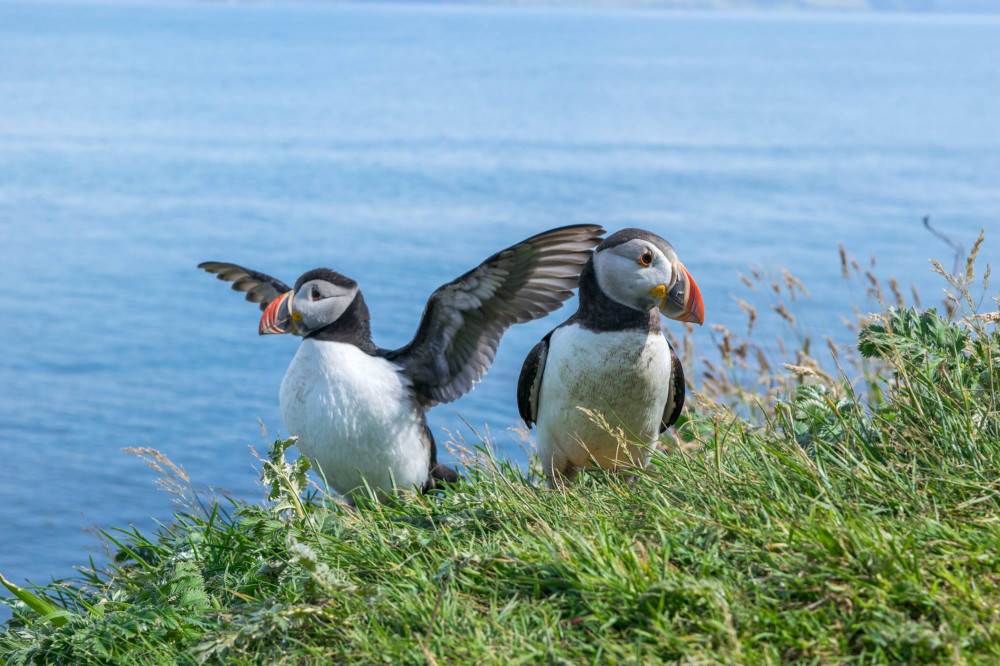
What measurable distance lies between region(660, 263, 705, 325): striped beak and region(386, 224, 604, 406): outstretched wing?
54 centimetres

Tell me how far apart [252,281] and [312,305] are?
93 cm

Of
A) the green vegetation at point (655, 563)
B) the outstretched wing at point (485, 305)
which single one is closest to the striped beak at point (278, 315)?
the outstretched wing at point (485, 305)

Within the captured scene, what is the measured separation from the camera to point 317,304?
471 cm

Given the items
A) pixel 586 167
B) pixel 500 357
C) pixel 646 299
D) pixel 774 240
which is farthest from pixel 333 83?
pixel 646 299

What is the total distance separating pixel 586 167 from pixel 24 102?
65.6 feet

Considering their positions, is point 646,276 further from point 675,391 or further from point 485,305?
point 485,305

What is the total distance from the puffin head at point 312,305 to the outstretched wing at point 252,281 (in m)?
0.63

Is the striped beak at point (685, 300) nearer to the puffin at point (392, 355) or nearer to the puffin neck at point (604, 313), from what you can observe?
the puffin neck at point (604, 313)

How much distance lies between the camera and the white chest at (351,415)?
15.3ft

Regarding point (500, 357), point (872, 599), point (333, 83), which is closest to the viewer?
point (872, 599)

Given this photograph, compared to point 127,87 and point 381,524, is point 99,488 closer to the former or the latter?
point 381,524

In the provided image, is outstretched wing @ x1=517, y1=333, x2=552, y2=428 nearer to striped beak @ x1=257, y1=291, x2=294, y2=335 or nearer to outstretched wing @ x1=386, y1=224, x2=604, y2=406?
outstretched wing @ x1=386, y1=224, x2=604, y2=406

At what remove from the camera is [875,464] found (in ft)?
10.7

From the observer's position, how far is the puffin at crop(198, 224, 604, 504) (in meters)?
4.66
